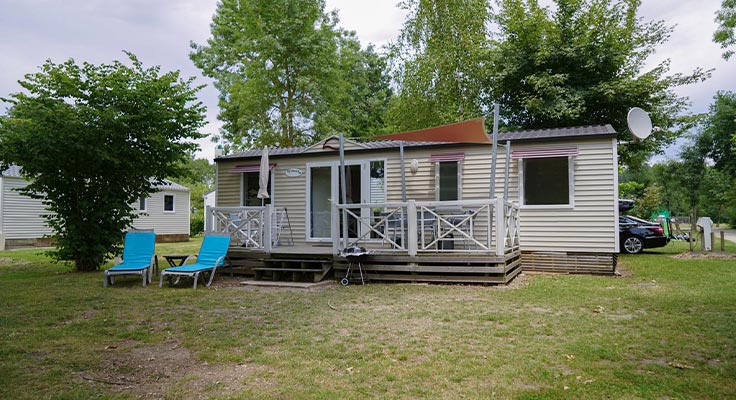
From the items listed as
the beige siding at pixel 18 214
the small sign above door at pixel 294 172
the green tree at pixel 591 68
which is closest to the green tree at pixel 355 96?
the green tree at pixel 591 68

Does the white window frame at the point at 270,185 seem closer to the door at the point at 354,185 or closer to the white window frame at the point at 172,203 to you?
the door at the point at 354,185

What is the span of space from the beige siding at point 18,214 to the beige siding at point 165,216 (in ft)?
12.0

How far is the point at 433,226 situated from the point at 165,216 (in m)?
17.4

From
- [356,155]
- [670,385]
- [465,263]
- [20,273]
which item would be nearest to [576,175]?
[465,263]

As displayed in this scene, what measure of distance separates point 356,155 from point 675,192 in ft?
114

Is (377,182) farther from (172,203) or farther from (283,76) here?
(172,203)

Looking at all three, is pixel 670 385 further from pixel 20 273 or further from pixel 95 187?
pixel 20 273

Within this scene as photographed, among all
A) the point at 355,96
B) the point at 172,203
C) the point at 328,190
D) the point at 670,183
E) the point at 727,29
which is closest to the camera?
the point at 328,190

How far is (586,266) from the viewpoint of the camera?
327 inches

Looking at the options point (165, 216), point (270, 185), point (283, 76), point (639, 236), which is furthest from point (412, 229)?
point (165, 216)

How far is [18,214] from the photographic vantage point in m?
16.6

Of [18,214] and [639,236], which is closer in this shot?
[639,236]

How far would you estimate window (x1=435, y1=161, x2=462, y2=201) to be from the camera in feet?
30.0

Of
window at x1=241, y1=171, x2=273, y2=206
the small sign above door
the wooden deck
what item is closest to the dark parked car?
the wooden deck
